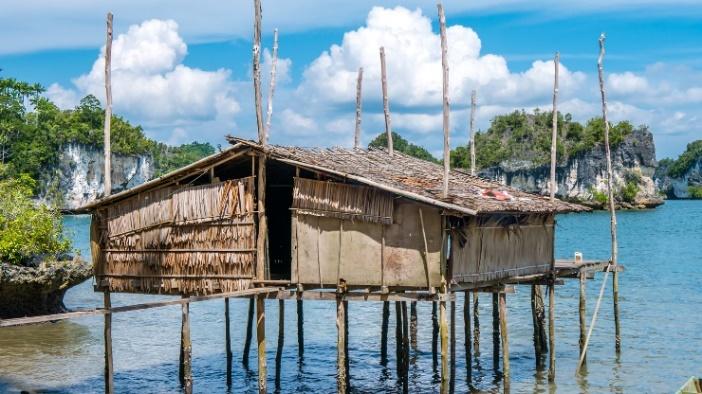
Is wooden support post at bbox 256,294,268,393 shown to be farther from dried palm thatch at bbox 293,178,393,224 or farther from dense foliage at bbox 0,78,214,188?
dense foliage at bbox 0,78,214,188

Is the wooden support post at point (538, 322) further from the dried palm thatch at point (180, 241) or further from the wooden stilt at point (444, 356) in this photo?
the dried palm thatch at point (180, 241)

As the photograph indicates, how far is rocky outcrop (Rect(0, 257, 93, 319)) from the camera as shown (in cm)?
2684

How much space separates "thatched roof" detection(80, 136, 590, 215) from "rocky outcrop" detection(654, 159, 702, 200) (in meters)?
147

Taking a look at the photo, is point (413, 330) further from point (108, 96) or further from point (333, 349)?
point (108, 96)

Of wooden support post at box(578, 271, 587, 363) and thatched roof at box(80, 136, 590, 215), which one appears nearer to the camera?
thatched roof at box(80, 136, 590, 215)

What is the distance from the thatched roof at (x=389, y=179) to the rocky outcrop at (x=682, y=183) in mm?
146832

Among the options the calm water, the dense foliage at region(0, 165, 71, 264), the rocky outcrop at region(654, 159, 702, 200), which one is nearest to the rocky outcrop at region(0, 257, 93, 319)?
the dense foliage at region(0, 165, 71, 264)


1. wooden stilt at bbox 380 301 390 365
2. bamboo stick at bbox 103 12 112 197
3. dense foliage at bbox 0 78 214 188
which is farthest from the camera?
dense foliage at bbox 0 78 214 188

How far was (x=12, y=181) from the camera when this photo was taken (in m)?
29.1

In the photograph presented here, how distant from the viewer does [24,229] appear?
27.4 m

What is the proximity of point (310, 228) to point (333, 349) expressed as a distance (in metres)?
9.87

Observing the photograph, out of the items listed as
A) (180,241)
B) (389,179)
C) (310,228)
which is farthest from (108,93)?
(389,179)

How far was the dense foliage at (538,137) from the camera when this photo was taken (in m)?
108

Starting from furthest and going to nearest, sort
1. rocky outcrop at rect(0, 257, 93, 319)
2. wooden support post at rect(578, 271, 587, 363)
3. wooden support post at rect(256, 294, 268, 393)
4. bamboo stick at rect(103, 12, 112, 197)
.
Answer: rocky outcrop at rect(0, 257, 93, 319), wooden support post at rect(578, 271, 587, 363), bamboo stick at rect(103, 12, 112, 197), wooden support post at rect(256, 294, 268, 393)
